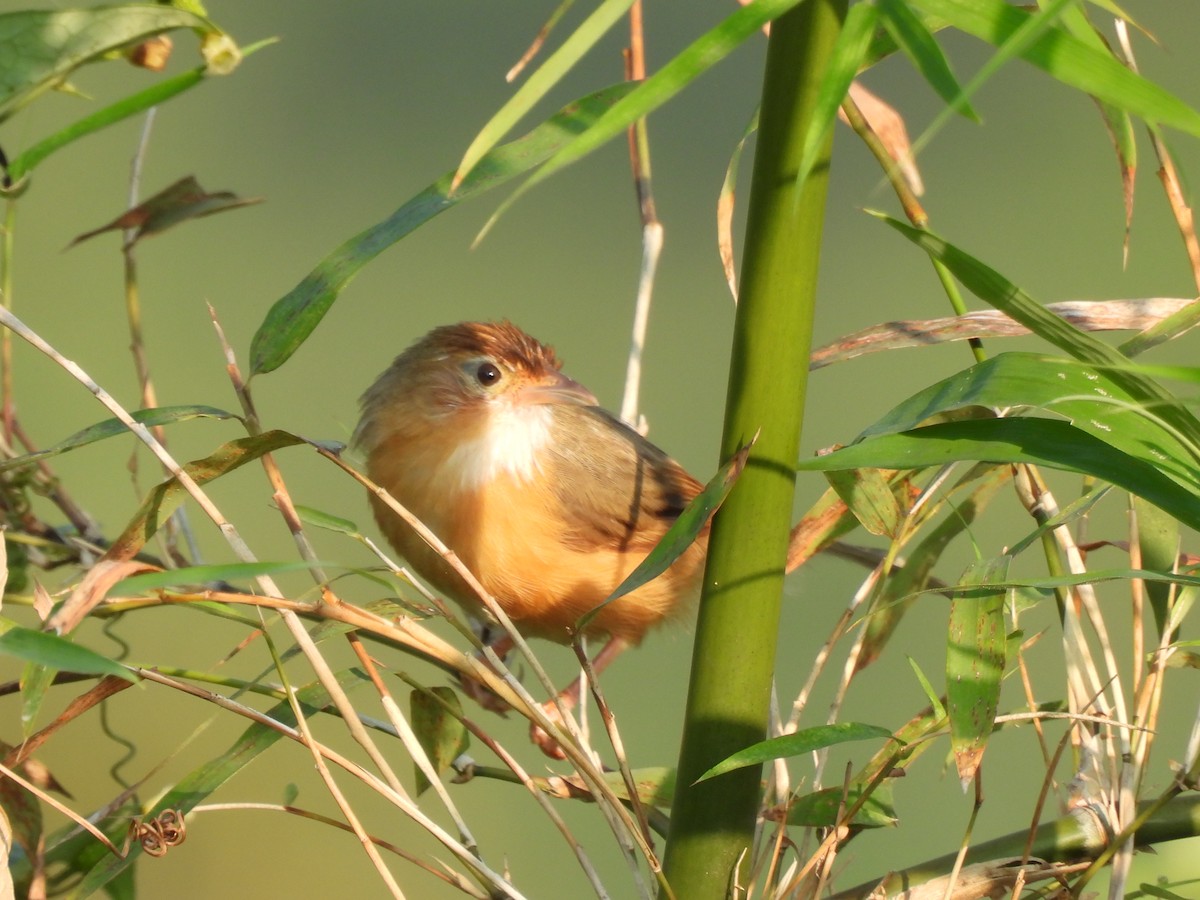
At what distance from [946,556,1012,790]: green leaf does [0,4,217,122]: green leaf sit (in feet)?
2.26

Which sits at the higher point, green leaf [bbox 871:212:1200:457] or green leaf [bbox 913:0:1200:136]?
green leaf [bbox 913:0:1200:136]

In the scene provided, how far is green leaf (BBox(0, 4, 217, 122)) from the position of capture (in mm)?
796

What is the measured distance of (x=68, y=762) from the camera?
3.48 m

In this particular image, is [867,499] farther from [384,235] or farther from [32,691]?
[32,691]

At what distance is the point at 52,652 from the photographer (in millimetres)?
741

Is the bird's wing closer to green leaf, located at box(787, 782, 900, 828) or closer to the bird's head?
the bird's head

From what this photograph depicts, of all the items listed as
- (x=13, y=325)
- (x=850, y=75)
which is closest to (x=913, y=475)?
(x=850, y=75)

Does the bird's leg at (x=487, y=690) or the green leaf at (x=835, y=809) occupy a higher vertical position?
the green leaf at (x=835, y=809)

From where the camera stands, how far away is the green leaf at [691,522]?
87 centimetres

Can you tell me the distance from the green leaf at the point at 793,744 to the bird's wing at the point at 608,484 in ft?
4.30

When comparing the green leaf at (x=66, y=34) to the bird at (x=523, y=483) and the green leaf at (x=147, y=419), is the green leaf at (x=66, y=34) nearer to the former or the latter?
the green leaf at (x=147, y=419)

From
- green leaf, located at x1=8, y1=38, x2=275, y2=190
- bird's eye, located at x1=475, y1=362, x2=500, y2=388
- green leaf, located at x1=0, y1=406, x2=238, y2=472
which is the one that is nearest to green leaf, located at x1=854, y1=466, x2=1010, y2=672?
green leaf, located at x1=0, y1=406, x2=238, y2=472

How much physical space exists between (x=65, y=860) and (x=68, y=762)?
2517mm

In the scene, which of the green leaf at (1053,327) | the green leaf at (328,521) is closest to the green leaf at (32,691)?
the green leaf at (328,521)
